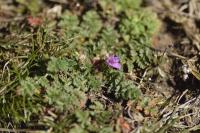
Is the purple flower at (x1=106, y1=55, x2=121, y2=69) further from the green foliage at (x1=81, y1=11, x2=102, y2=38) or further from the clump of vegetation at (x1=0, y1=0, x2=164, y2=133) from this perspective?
the green foliage at (x1=81, y1=11, x2=102, y2=38)

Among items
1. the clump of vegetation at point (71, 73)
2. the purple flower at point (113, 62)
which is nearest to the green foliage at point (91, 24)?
the clump of vegetation at point (71, 73)

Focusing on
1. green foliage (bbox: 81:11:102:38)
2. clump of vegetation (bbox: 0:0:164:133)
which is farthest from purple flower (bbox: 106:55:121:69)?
green foliage (bbox: 81:11:102:38)

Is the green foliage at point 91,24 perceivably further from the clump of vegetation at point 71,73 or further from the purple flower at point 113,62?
the purple flower at point 113,62

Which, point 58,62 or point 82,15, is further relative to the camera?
point 82,15

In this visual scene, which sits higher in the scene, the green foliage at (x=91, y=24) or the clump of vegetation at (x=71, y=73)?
the green foliage at (x=91, y=24)

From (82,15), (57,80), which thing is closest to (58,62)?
(57,80)

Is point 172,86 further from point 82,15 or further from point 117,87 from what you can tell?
point 82,15

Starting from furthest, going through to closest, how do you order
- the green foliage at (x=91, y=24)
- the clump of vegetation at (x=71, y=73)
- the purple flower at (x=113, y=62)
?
the green foliage at (x=91, y=24) → the purple flower at (x=113, y=62) → the clump of vegetation at (x=71, y=73)

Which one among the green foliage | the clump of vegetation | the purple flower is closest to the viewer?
the clump of vegetation
